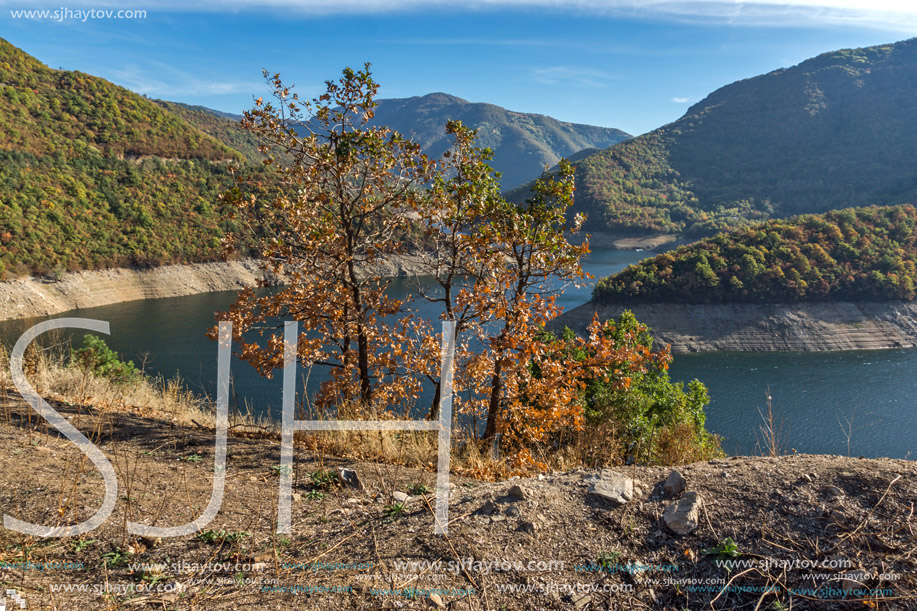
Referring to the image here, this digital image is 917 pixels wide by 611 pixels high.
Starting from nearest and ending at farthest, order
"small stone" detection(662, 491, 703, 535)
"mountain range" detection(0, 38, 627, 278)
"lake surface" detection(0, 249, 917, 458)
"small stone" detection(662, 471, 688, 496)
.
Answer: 1. "small stone" detection(662, 491, 703, 535)
2. "small stone" detection(662, 471, 688, 496)
3. "lake surface" detection(0, 249, 917, 458)
4. "mountain range" detection(0, 38, 627, 278)

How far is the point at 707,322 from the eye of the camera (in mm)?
45656

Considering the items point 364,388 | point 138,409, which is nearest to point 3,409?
point 138,409

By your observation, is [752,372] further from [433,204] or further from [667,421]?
[433,204]

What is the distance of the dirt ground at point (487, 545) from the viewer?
2703mm

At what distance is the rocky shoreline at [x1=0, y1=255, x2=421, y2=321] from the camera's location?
136 feet

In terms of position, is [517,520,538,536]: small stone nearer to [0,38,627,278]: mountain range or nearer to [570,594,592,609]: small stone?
[570,594,592,609]: small stone

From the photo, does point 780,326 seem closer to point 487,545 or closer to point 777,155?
point 487,545

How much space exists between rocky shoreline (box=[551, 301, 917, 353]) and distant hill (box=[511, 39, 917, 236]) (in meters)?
46.6

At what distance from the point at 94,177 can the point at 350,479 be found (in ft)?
219

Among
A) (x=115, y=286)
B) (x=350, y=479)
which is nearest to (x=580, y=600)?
(x=350, y=479)

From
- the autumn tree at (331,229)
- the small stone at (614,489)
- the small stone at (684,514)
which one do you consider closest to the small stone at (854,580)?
the small stone at (684,514)

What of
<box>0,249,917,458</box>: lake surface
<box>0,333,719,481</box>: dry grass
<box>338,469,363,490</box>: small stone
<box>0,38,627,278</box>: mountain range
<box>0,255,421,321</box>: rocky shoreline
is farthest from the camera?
<box>0,38,627,278</box>: mountain range

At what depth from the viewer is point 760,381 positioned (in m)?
34.5

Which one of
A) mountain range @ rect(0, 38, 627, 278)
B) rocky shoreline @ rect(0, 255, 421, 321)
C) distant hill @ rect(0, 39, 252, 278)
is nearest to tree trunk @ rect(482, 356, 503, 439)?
rocky shoreline @ rect(0, 255, 421, 321)
